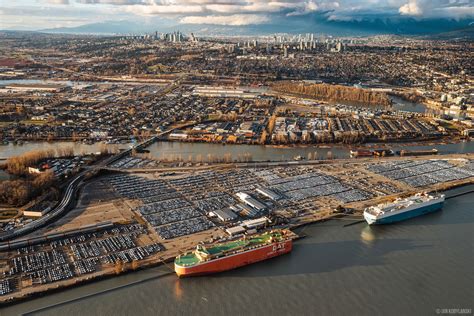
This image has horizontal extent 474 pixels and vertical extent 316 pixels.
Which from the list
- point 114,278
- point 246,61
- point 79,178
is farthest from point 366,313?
point 246,61

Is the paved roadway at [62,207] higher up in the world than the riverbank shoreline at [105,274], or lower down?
higher up

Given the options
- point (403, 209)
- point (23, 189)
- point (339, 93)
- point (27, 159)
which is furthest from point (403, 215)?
point (339, 93)

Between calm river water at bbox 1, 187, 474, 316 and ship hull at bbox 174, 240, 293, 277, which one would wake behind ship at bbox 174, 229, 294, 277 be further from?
calm river water at bbox 1, 187, 474, 316

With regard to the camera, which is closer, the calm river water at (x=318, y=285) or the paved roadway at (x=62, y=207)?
the calm river water at (x=318, y=285)

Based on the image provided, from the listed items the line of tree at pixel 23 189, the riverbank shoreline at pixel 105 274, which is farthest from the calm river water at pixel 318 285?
the line of tree at pixel 23 189

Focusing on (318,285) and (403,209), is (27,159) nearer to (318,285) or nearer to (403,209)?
(318,285)

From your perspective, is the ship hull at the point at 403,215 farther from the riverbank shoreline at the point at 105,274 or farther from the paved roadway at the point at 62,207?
the paved roadway at the point at 62,207

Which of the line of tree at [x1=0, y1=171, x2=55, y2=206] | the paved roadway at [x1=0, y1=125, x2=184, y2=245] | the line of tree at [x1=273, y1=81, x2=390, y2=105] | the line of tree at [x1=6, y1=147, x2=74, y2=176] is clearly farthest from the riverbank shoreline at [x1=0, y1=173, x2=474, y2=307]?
the line of tree at [x1=273, y1=81, x2=390, y2=105]
